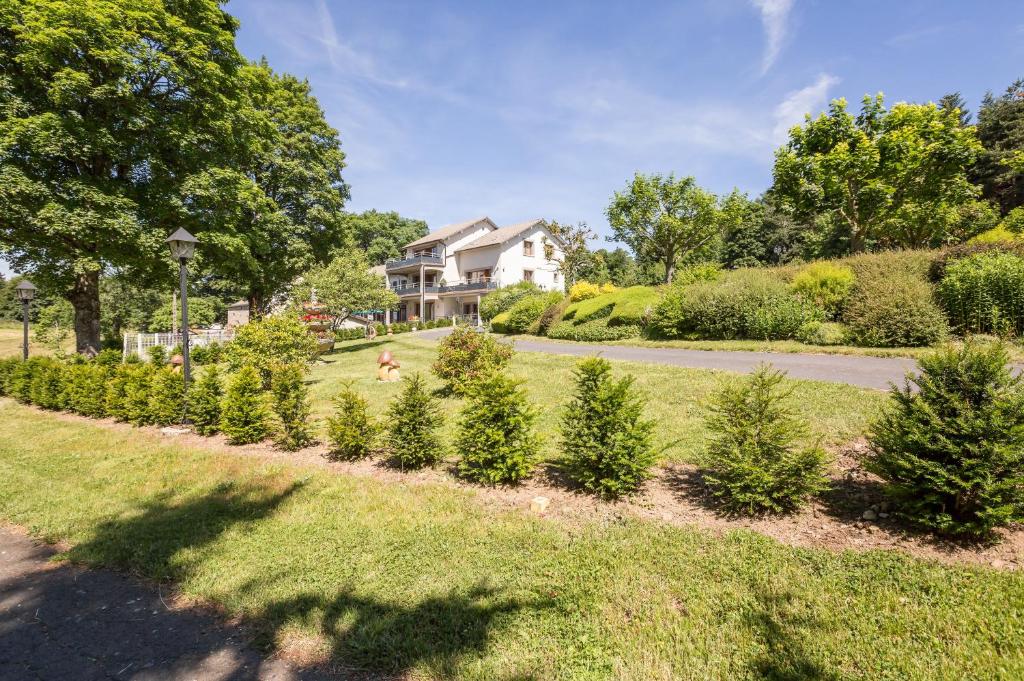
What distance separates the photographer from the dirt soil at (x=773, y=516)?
3.45 m

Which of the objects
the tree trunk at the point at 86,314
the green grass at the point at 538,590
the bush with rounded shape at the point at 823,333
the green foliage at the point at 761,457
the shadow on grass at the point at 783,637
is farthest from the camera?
the tree trunk at the point at 86,314

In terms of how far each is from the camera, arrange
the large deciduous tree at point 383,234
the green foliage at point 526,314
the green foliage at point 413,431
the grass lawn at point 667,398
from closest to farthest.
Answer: the green foliage at point 413,431 → the grass lawn at point 667,398 → the green foliage at point 526,314 → the large deciduous tree at point 383,234

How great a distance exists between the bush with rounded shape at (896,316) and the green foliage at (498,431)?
1289 cm

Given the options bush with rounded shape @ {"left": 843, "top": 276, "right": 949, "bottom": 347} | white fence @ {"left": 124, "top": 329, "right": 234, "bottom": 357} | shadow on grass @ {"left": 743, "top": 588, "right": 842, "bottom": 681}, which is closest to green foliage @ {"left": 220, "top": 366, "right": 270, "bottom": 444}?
shadow on grass @ {"left": 743, "top": 588, "right": 842, "bottom": 681}

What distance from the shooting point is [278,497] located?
5.45 meters

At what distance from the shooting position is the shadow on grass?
2.47 metres

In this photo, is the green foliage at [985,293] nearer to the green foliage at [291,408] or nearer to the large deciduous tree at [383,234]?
the green foliage at [291,408]

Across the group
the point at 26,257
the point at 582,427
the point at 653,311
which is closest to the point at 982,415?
the point at 582,427

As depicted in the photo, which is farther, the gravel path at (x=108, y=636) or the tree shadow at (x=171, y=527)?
the tree shadow at (x=171, y=527)

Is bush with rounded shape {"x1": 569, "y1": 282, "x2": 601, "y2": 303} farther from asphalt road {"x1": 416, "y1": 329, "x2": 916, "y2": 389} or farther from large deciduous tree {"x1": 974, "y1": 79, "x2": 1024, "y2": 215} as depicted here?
large deciduous tree {"x1": 974, "y1": 79, "x2": 1024, "y2": 215}

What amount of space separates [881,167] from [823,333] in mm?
15100

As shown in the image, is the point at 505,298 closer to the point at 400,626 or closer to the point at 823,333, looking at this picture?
the point at 823,333

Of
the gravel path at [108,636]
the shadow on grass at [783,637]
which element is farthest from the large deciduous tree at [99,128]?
the shadow on grass at [783,637]

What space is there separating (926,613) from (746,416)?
2.02m
